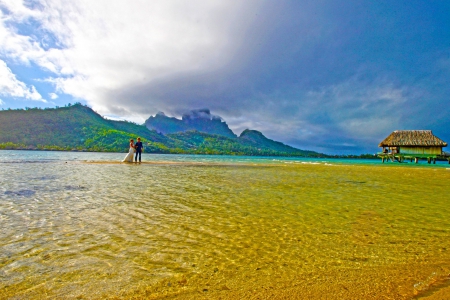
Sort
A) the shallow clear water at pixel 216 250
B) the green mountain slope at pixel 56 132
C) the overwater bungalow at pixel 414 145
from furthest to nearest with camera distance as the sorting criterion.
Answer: the green mountain slope at pixel 56 132 < the overwater bungalow at pixel 414 145 < the shallow clear water at pixel 216 250

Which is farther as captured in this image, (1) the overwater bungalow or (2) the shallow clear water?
(1) the overwater bungalow

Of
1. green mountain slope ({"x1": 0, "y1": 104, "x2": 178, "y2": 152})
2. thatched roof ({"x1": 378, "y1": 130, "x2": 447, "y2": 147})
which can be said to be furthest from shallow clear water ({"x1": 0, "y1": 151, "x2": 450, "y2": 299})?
green mountain slope ({"x1": 0, "y1": 104, "x2": 178, "y2": 152})

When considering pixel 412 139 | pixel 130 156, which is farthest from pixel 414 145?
pixel 130 156

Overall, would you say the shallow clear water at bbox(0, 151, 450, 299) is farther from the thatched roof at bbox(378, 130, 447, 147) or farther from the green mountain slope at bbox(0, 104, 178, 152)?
the green mountain slope at bbox(0, 104, 178, 152)

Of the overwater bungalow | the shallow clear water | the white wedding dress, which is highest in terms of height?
the overwater bungalow

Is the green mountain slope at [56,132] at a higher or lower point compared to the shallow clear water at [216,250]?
higher

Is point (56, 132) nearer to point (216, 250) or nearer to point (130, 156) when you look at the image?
point (130, 156)

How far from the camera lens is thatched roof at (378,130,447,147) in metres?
56.3

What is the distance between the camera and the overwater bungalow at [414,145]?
56.3 metres

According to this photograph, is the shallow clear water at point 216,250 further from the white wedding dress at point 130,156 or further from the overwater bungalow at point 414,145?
the overwater bungalow at point 414,145

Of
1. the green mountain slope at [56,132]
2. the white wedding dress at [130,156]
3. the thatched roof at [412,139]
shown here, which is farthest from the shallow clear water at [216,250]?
the green mountain slope at [56,132]

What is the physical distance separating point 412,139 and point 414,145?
5.50 ft

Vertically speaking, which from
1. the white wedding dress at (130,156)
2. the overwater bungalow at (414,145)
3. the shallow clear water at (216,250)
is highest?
the overwater bungalow at (414,145)

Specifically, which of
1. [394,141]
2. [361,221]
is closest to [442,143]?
[394,141]
